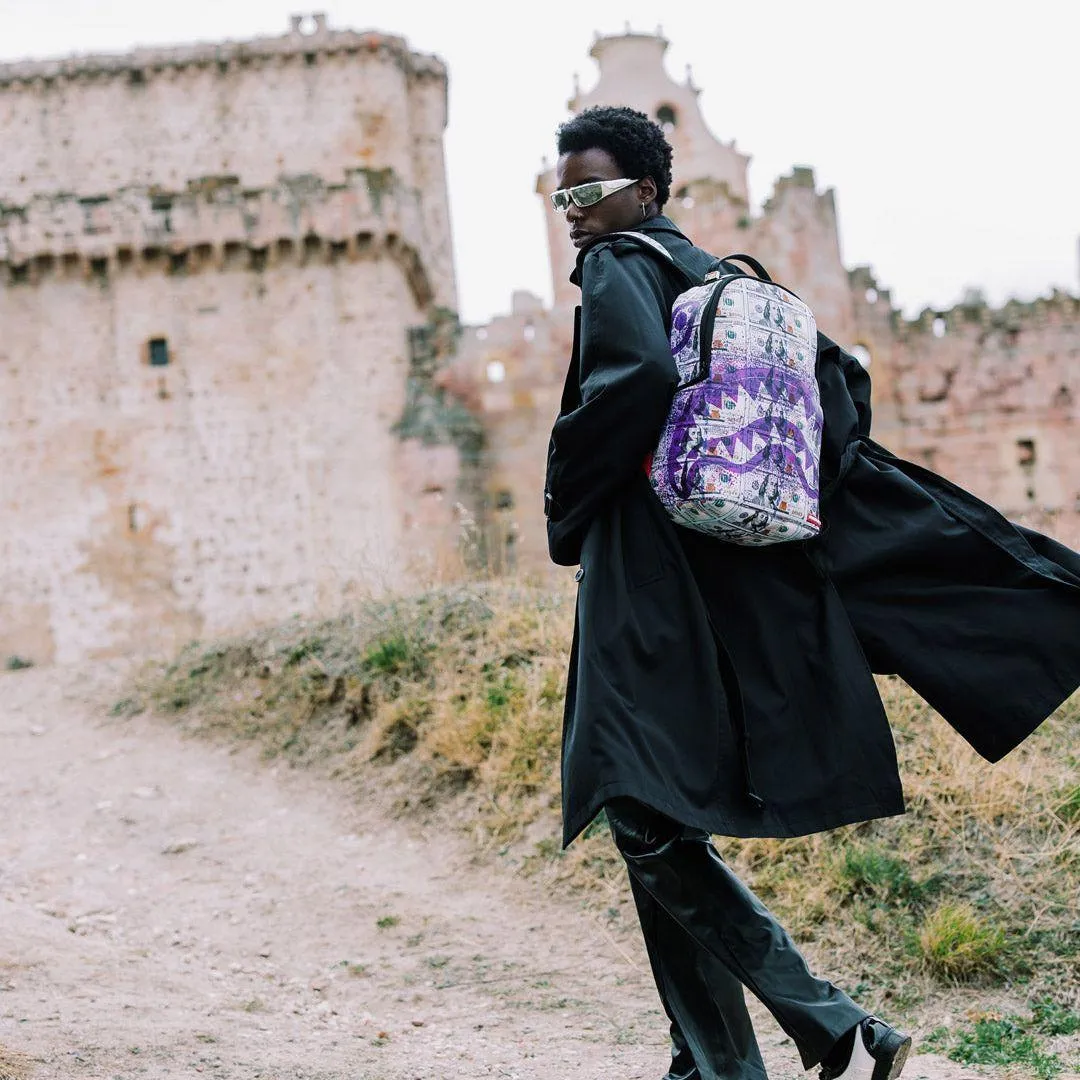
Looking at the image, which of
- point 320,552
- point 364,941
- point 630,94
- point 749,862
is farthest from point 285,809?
point 630,94

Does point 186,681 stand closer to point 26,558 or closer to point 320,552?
point 320,552

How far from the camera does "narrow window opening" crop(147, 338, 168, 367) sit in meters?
17.6

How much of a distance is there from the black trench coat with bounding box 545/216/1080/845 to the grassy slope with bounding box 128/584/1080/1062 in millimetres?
1623

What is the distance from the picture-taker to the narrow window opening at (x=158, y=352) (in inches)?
692

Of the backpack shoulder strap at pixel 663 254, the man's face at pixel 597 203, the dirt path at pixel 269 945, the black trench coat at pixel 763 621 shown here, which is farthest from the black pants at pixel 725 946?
the man's face at pixel 597 203

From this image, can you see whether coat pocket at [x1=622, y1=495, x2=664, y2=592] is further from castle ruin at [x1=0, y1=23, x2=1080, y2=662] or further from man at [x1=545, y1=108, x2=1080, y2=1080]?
castle ruin at [x1=0, y1=23, x2=1080, y2=662]

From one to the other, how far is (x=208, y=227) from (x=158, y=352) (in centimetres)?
170

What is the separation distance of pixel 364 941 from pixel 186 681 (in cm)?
A: 399

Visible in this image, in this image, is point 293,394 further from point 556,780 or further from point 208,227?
point 556,780

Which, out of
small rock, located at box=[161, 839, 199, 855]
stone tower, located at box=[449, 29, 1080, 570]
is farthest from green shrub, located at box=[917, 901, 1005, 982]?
stone tower, located at box=[449, 29, 1080, 570]

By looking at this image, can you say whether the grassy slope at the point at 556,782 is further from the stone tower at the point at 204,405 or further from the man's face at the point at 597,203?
the stone tower at the point at 204,405

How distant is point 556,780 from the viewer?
21.1 ft

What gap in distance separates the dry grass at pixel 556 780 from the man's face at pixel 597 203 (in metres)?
2.57

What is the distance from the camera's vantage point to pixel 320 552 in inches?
667
